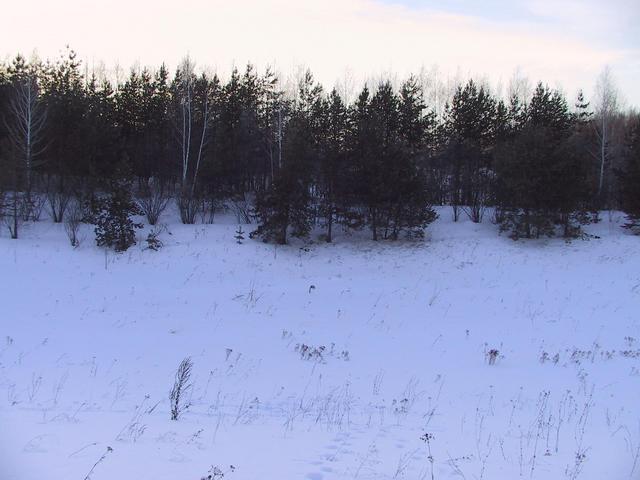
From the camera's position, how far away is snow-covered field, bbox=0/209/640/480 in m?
4.40

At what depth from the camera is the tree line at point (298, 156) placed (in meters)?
24.7

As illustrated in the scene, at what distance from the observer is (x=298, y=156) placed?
2416 centimetres

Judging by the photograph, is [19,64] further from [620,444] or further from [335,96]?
[620,444]

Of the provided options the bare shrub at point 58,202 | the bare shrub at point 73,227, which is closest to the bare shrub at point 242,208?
the bare shrub at point 73,227

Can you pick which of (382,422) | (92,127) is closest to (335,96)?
(92,127)

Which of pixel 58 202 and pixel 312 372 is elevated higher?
pixel 58 202

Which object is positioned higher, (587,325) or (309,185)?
(309,185)

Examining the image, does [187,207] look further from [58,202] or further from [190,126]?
[58,202]

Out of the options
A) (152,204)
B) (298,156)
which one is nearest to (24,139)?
(152,204)

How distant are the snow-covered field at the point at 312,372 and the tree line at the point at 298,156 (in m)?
5.96

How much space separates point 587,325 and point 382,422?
31.3 ft

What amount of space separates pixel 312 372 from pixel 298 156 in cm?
1758

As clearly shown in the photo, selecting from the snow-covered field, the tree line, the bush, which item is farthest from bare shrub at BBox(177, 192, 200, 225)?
the snow-covered field

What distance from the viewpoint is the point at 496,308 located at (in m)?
14.7
